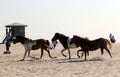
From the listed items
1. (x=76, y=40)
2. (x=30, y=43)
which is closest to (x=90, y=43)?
(x=76, y=40)

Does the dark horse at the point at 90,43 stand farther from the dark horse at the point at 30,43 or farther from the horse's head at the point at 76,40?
the dark horse at the point at 30,43

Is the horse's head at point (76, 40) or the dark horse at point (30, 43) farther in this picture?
the dark horse at point (30, 43)

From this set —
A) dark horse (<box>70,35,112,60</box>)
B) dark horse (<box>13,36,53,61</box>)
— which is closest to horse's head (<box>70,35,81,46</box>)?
dark horse (<box>70,35,112,60</box>)

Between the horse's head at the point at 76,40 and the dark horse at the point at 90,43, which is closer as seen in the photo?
the dark horse at the point at 90,43

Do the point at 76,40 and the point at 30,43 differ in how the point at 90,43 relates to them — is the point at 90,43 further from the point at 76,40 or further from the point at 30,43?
the point at 30,43

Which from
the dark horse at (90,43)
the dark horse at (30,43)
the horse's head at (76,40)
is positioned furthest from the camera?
the dark horse at (30,43)

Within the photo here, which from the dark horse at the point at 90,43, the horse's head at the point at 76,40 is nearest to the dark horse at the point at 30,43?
the horse's head at the point at 76,40

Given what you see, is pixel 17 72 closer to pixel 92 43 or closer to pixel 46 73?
pixel 46 73

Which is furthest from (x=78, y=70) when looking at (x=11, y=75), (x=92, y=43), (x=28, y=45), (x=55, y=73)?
(x=28, y=45)

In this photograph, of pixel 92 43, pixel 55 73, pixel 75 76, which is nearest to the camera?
pixel 75 76

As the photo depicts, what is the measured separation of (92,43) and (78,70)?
6.70m

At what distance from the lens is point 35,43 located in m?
26.5

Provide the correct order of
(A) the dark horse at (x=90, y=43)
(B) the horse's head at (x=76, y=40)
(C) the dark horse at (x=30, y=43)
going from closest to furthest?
(A) the dark horse at (x=90, y=43), (B) the horse's head at (x=76, y=40), (C) the dark horse at (x=30, y=43)

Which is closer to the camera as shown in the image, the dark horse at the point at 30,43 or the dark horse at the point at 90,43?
the dark horse at the point at 90,43
